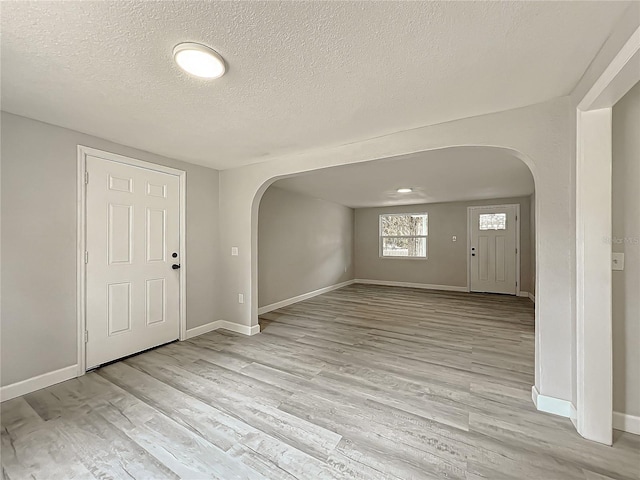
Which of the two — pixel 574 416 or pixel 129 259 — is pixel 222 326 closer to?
pixel 129 259

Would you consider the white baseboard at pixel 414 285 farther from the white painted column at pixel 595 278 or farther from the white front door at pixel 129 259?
the white front door at pixel 129 259

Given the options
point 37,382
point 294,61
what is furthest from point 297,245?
point 294,61

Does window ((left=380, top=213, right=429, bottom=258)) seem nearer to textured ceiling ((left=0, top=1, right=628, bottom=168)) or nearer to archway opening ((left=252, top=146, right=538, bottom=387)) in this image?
archway opening ((left=252, top=146, right=538, bottom=387))

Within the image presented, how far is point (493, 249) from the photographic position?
6.25m

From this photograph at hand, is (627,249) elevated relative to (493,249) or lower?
elevated

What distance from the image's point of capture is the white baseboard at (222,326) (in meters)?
3.51

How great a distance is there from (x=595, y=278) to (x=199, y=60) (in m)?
2.71

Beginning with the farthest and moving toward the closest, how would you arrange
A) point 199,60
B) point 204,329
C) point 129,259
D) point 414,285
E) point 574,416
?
1. point 414,285
2. point 204,329
3. point 129,259
4. point 574,416
5. point 199,60

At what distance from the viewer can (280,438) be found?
1688mm

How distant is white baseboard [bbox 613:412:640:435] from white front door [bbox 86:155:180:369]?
4089mm

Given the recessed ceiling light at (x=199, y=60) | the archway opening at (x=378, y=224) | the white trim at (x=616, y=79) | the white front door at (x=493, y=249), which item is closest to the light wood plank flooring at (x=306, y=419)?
the archway opening at (x=378, y=224)

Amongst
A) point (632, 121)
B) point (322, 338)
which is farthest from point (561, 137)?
point (322, 338)

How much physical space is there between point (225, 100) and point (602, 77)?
2287mm

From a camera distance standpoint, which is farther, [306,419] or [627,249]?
[306,419]
